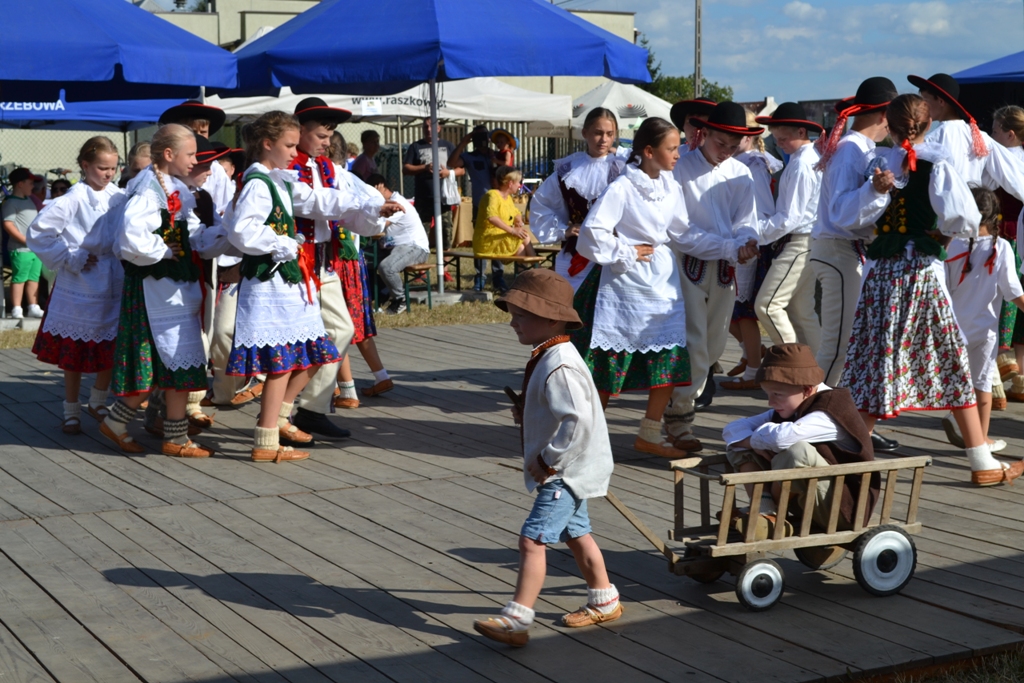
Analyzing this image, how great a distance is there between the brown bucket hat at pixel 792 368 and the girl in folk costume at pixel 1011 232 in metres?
3.51

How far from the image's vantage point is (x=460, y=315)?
37.4 feet

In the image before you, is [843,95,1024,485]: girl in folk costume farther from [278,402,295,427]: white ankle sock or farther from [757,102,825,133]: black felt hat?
[278,402,295,427]: white ankle sock

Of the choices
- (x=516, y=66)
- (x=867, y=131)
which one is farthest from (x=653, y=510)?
(x=516, y=66)

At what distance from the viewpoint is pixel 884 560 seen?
3.79 metres

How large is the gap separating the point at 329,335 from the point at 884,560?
12.0ft

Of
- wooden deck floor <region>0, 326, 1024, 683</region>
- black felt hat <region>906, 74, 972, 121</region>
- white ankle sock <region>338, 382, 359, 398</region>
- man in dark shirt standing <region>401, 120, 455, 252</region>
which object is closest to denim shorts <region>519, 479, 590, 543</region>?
wooden deck floor <region>0, 326, 1024, 683</region>

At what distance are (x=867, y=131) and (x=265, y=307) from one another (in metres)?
3.26

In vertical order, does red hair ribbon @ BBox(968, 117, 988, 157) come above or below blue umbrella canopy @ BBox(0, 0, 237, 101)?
below

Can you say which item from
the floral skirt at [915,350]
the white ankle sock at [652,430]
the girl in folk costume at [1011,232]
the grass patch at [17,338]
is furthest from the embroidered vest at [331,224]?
the grass patch at [17,338]

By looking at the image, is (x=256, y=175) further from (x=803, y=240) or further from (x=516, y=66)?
(x=516, y=66)

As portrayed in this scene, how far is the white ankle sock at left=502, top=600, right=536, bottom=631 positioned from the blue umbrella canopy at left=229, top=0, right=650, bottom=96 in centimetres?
658

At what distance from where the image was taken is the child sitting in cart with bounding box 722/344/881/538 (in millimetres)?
3762

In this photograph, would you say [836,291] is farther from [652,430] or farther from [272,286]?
[272,286]

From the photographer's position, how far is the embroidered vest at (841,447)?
3.81 meters
